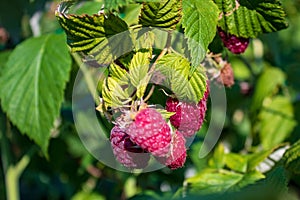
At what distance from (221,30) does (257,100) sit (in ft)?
2.74

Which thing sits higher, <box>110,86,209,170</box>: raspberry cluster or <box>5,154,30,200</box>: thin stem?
<box>110,86,209,170</box>: raspberry cluster

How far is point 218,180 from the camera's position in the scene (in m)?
1.23

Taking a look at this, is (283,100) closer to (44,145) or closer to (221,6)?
(44,145)

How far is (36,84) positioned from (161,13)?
68 cm

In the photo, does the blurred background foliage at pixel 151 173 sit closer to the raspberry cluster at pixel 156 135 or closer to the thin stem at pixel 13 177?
the thin stem at pixel 13 177

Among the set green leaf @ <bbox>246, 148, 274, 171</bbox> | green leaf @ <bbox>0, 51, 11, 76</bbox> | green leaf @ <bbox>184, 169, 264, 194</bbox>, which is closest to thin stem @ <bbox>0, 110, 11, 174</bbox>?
green leaf @ <bbox>0, 51, 11, 76</bbox>

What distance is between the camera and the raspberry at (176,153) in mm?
766

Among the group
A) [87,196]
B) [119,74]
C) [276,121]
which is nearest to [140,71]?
[119,74]

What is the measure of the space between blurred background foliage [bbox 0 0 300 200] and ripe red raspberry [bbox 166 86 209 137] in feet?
1.30

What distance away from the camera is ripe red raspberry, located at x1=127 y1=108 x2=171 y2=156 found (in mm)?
716

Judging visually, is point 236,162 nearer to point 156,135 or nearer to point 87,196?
point 156,135

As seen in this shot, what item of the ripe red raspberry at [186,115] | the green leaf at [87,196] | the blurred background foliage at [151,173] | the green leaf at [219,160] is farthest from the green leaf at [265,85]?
the ripe red raspberry at [186,115]

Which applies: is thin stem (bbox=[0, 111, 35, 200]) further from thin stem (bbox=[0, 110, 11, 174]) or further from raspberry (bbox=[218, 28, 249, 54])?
raspberry (bbox=[218, 28, 249, 54])

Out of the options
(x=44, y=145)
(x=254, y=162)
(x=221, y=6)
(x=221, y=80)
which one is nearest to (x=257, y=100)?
(x=254, y=162)
